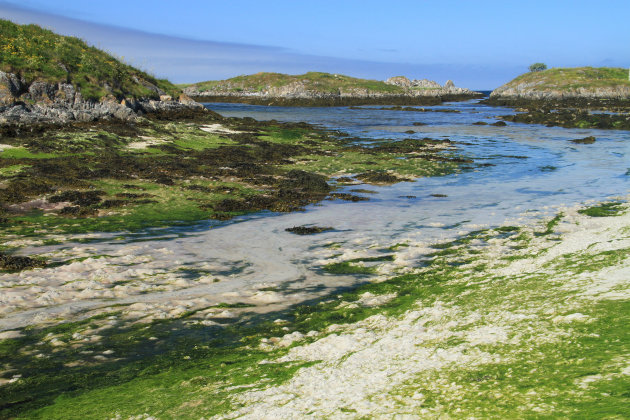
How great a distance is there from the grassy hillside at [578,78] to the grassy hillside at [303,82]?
35590mm

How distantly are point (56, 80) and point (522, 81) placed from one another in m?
128

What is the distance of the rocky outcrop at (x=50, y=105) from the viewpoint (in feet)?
67.5

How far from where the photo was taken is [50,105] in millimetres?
22484

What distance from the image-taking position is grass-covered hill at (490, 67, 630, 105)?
9925 centimetres

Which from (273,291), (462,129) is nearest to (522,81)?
(462,129)

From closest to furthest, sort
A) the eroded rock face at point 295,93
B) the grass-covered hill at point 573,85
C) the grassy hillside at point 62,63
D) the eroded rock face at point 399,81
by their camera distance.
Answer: the grassy hillside at point 62,63, the grass-covered hill at point 573,85, the eroded rock face at point 295,93, the eroded rock face at point 399,81

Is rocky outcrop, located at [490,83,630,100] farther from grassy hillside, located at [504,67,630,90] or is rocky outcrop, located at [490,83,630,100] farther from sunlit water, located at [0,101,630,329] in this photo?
sunlit water, located at [0,101,630,329]

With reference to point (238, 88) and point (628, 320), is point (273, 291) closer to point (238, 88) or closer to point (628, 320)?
point (628, 320)

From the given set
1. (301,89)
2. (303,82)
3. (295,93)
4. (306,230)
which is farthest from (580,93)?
(306,230)

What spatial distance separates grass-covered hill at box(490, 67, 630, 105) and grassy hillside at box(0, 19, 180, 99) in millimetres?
89412

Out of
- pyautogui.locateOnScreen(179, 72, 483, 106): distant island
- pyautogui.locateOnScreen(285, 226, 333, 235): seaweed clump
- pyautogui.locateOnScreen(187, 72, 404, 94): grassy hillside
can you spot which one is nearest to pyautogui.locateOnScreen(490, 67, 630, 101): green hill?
pyautogui.locateOnScreen(179, 72, 483, 106): distant island

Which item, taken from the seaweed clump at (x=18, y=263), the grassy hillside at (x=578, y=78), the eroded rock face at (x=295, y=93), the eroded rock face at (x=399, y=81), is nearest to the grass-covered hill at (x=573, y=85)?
the grassy hillside at (x=578, y=78)

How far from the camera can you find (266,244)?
10805mm

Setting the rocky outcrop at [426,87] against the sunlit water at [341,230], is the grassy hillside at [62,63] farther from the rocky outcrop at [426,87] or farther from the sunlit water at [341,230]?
the rocky outcrop at [426,87]
